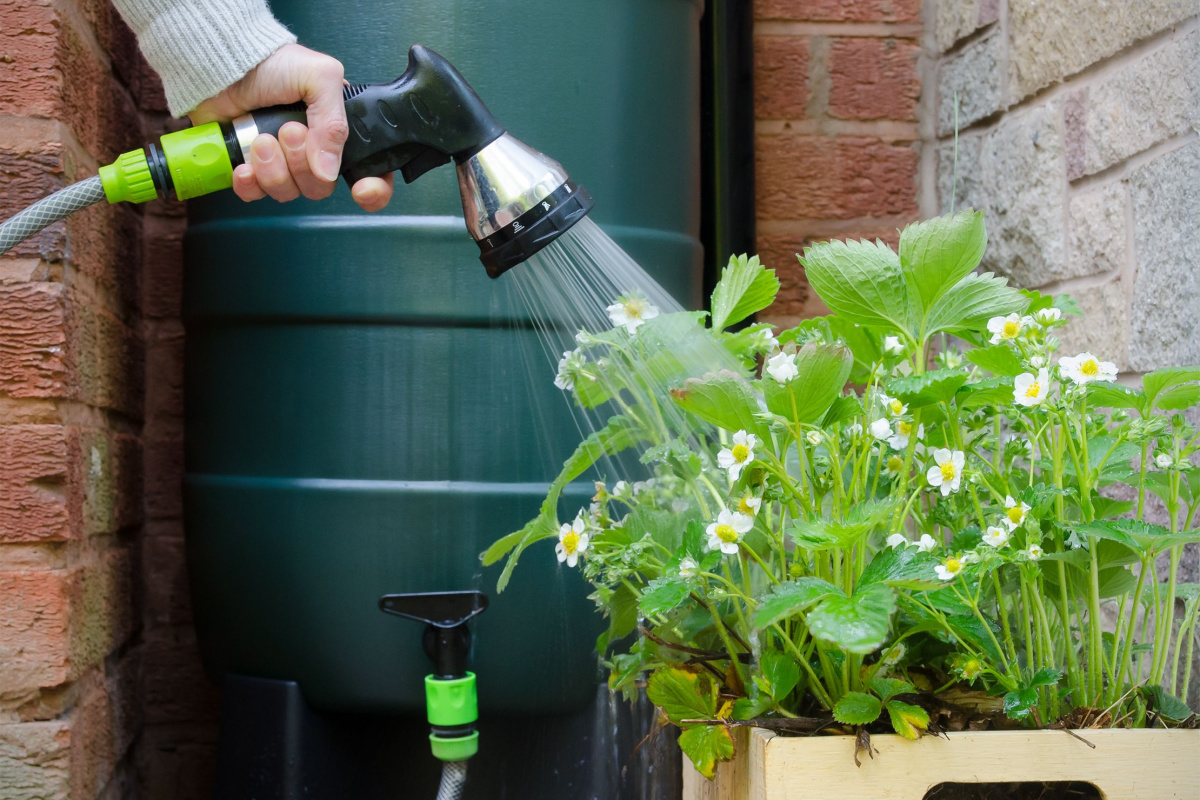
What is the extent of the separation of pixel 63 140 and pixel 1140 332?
37.1 inches

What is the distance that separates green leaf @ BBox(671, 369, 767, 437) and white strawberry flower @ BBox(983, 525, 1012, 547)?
0.38 feet

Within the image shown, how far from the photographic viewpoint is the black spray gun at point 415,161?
25.5 inches

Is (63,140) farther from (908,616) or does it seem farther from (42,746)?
(908,616)

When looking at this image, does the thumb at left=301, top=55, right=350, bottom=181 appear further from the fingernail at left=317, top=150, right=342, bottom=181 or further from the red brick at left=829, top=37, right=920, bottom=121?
the red brick at left=829, top=37, right=920, bottom=121

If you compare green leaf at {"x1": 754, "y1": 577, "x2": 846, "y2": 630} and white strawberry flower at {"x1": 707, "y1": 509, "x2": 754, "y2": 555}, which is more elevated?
white strawberry flower at {"x1": 707, "y1": 509, "x2": 754, "y2": 555}

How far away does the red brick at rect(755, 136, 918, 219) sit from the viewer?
4.46 feet

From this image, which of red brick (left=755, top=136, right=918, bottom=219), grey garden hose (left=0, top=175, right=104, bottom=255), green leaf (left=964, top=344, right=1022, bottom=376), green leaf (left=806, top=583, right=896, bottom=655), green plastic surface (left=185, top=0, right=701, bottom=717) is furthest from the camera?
red brick (left=755, top=136, right=918, bottom=219)

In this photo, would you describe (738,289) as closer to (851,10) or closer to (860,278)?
(860,278)

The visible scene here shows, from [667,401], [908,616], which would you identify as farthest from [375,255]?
[908,616]

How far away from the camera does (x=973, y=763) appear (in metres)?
0.50

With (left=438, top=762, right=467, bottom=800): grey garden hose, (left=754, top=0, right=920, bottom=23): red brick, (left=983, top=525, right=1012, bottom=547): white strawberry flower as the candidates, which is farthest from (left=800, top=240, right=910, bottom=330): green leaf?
(left=754, top=0, right=920, bottom=23): red brick

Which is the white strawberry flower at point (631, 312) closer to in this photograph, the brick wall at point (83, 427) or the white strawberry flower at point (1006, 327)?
the white strawberry flower at point (1006, 327)

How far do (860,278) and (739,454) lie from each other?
0.39 feet

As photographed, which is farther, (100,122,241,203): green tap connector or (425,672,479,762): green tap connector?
(425,672,479,762): green tap connector
